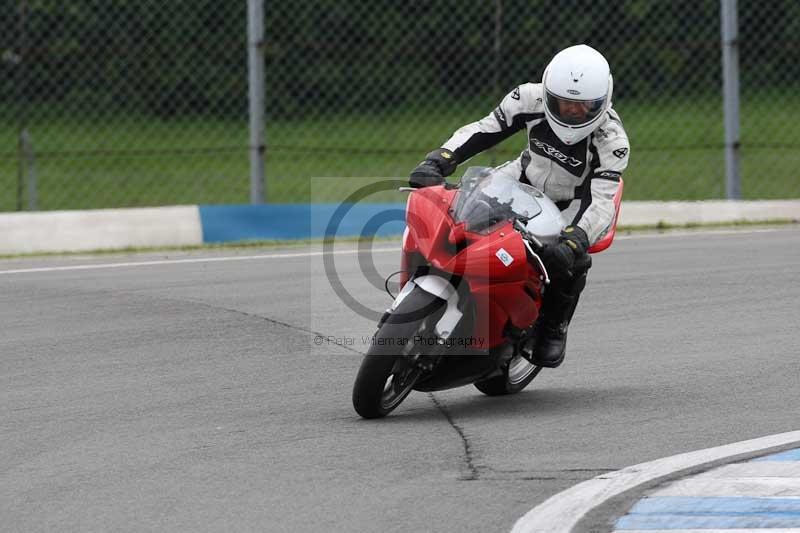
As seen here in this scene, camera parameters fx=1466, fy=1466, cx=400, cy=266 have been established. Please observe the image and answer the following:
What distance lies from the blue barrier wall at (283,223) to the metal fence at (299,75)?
2.34 feet

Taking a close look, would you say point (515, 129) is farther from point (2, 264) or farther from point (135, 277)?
point (2, 264)

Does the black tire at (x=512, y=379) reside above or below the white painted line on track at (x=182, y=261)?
above

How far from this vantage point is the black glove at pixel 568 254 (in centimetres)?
644

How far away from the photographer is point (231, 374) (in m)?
7.51

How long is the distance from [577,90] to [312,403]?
6.25 ft

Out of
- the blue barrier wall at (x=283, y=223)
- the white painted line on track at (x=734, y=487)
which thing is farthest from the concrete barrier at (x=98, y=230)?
the white painted line on track at (x=734, y=487)

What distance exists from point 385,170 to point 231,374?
840cm

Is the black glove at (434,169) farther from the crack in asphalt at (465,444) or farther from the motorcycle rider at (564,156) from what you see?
the crack in asphalt at (465,444)

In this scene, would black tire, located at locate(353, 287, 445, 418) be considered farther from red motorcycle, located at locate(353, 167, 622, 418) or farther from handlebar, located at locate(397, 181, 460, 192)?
handlebar, located at locate(397, 181, 460, 192)

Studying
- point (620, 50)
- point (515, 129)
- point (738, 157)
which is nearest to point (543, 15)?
point (620, 50)

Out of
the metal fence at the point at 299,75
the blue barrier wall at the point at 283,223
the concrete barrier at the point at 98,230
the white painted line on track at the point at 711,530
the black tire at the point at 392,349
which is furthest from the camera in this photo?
the metal fence at the point at 299,75

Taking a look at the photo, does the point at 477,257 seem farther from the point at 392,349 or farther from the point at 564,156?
the point at 564,156

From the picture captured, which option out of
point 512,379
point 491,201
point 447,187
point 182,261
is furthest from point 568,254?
point 182,261

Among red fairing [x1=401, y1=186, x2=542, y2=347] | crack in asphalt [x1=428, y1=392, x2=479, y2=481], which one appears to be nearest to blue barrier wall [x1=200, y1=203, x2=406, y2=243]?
crack in asphalt [x1=428, y1=392, x2=479, y2=481]
